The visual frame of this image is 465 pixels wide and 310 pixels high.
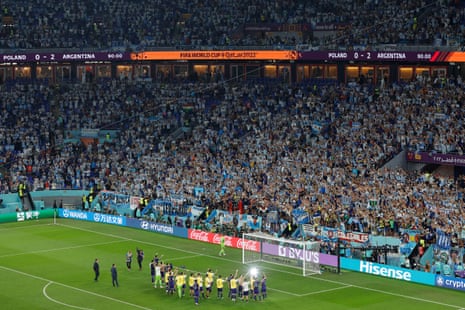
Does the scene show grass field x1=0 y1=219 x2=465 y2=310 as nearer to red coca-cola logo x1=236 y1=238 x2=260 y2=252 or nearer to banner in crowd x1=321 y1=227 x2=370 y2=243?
red coca-cola logo x1=236 y1=238 x2=260 y2=252

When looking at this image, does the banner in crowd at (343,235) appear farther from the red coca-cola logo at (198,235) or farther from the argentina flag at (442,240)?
the red coca-cola logo at (198,235)

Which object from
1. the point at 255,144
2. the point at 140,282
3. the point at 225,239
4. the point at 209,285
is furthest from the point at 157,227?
the point at 209,285

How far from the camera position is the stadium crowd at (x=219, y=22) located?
2702 inches

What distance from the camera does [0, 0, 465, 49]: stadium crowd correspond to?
68625 mm

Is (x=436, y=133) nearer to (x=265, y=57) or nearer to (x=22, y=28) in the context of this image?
(x=265, y=57)

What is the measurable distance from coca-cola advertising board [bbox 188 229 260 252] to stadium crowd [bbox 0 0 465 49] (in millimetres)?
20429

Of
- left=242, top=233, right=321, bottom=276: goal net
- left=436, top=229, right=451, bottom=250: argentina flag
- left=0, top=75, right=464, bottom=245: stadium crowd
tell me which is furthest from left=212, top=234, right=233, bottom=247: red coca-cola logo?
left=436, top=229, right=451, bottom=250: argentina flag

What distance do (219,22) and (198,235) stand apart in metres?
27.4

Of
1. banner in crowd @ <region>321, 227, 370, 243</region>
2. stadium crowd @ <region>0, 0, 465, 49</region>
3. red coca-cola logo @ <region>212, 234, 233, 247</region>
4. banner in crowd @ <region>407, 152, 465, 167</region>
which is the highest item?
stadium crowd @ <region>0, 0, 465, 49</region>

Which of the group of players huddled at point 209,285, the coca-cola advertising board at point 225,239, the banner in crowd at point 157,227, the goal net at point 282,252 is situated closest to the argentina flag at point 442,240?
the goal net at point 282,252

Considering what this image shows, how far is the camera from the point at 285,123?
6900 cm

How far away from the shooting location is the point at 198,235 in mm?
58969

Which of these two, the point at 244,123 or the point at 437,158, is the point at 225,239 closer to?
the point at 437,158

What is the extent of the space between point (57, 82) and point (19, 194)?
20833 millimetres
